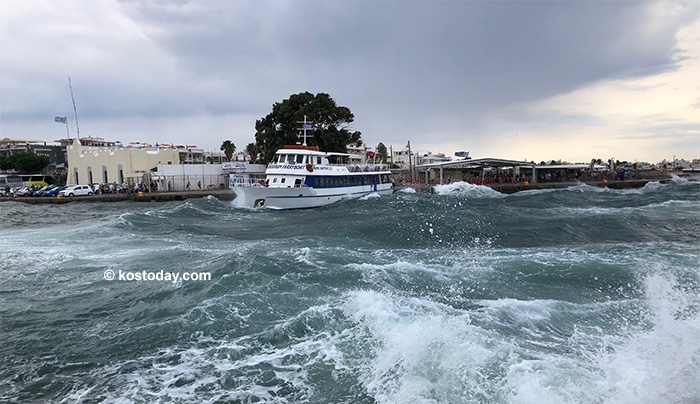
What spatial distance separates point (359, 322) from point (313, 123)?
4304 cm

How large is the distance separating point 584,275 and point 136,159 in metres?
49.9

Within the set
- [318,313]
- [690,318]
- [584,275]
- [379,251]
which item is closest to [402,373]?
[318,313]

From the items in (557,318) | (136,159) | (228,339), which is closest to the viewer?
(228,339)

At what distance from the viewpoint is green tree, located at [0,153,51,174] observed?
64125 mm

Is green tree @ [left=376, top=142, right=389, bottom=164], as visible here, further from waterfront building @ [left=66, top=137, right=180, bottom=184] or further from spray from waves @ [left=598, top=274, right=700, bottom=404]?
spray from waves @ [left=598, top=274, right=700, bottom=404]

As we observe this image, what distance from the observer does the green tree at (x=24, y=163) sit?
6412 centimetres

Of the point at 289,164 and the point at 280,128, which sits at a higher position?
the point at 280,128

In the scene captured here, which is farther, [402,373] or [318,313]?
[318,313]

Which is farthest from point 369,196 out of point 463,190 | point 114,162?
point 114,162

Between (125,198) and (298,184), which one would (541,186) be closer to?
(298,184)

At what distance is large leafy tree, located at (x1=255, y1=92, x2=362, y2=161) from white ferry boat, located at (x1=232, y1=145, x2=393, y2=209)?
50.2ft

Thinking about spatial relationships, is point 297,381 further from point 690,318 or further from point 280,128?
point 280,128

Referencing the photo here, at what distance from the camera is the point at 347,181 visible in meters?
33.0

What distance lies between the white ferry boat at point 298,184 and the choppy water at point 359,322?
1406 cm
